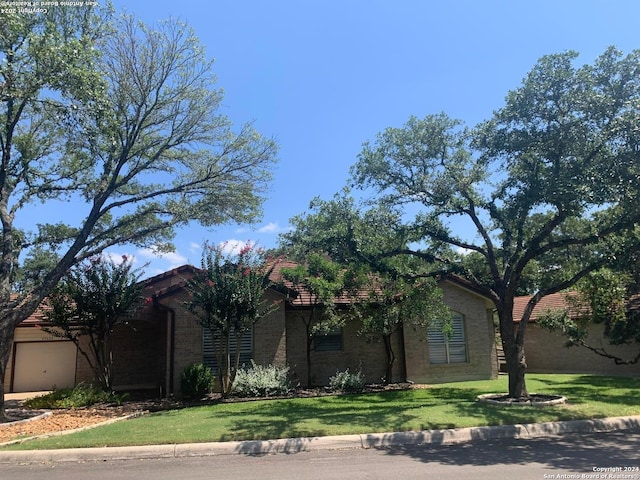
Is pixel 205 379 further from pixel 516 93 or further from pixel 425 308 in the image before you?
pixel 516 93

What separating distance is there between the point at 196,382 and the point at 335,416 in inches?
224

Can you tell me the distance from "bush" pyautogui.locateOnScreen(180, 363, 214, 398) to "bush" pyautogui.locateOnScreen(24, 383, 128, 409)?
194 cm

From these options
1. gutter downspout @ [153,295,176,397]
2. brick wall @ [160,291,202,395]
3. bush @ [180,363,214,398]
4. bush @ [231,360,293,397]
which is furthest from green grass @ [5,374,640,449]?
gutter downspout @ [153,295,176,397]

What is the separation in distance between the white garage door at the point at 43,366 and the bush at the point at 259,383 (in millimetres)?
9567

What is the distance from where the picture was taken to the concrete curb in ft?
27.3

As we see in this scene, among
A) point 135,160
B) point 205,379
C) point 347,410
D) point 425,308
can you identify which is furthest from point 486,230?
point 135,160

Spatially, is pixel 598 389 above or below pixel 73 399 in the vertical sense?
below

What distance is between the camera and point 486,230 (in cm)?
1463

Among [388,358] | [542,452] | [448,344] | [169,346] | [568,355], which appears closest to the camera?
[542,452]

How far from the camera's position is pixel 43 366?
21016mm

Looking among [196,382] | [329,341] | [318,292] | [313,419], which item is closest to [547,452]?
[313,419]

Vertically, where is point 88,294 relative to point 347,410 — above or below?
above

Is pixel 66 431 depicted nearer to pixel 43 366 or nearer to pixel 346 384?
pixel 346 384

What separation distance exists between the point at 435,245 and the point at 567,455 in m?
7.82
